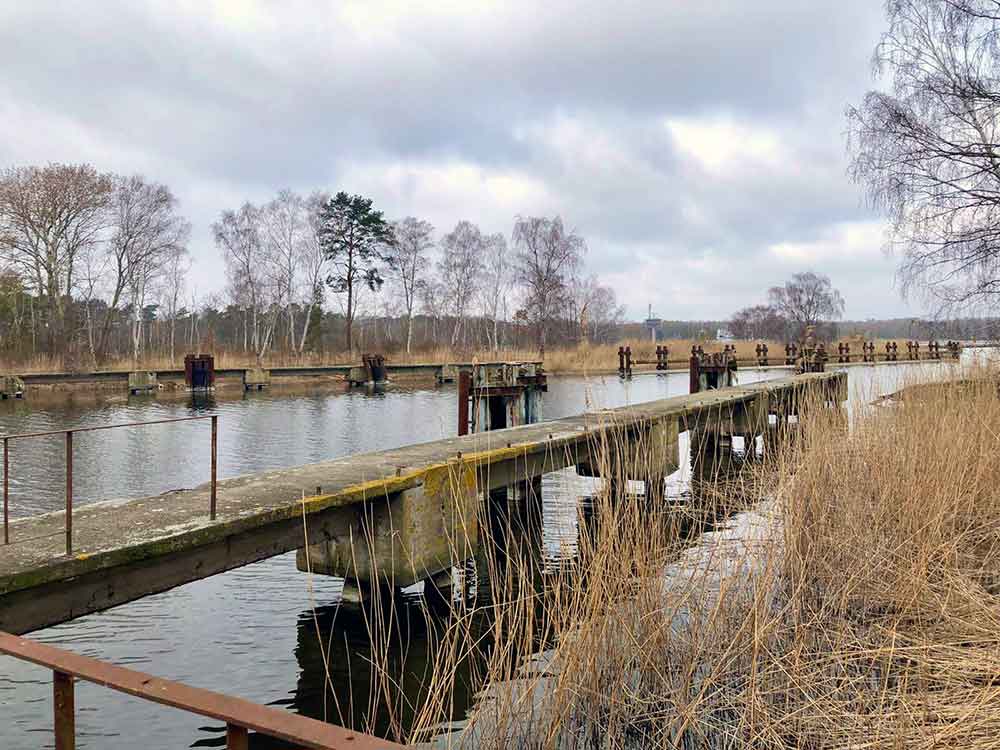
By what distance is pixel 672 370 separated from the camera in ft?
134

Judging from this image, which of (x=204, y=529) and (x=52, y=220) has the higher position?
(x=52, y=220)

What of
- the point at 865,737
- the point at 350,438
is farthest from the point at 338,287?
the point at 865,737

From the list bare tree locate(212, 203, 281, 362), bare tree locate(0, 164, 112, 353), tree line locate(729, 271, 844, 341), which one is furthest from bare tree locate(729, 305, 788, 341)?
bare tree locate(0, 164, 112, 353)

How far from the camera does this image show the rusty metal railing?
4.97 feet

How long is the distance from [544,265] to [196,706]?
167 ft

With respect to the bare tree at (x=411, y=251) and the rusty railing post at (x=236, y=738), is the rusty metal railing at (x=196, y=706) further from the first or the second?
the bare tree at (x=411, y=251)

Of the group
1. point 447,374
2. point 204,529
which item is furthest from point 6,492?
point 447,374

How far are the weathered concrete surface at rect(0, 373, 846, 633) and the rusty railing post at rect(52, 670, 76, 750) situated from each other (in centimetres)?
169

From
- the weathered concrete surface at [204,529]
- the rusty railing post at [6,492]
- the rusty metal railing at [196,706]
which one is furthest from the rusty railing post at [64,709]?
the rusty railing post at [6,492]

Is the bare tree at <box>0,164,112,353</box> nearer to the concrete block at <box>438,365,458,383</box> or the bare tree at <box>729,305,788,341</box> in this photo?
the concrete block at <box>438,365,458,383</box>

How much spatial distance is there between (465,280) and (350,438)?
43.2 metres

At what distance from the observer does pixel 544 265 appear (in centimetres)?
5169

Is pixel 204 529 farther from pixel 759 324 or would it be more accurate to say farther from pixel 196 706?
pixel 759 324

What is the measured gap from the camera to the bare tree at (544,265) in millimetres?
50906
